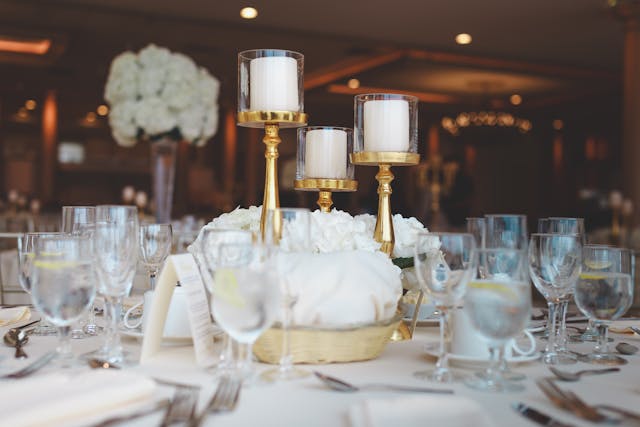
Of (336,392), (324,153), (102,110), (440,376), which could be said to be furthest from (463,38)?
(336,392)

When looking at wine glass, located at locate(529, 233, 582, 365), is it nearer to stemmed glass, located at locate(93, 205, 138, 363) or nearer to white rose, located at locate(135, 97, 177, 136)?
stemmed glass, located at locate(93, 205, 138, 363)

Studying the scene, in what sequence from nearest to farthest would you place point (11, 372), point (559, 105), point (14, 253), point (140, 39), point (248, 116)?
point (11, 372), point (248, 116), point (14, 253), point (140, 39), point (559, 105)

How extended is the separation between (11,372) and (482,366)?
2.48ft

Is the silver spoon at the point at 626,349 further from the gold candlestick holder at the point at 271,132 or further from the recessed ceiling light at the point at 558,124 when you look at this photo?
the recessed ceiling light at the point at 558,124

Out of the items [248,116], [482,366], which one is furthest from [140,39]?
[482,366]

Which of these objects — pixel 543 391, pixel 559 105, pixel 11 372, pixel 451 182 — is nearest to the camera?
pixel 543 391

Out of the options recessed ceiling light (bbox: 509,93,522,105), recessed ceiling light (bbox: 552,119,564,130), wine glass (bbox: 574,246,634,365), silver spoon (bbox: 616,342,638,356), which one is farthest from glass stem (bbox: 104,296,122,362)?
recessed ceiling light (bbox: 552,119,564,130)

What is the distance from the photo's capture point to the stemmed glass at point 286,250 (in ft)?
3.78

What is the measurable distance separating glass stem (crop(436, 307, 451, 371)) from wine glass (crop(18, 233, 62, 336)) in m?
0.73

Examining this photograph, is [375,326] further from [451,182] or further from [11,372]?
[451,182]

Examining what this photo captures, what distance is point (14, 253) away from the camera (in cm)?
409

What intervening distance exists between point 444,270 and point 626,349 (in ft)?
1.57

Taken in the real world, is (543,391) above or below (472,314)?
below

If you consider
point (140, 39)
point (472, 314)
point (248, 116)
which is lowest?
point (472, 314)
